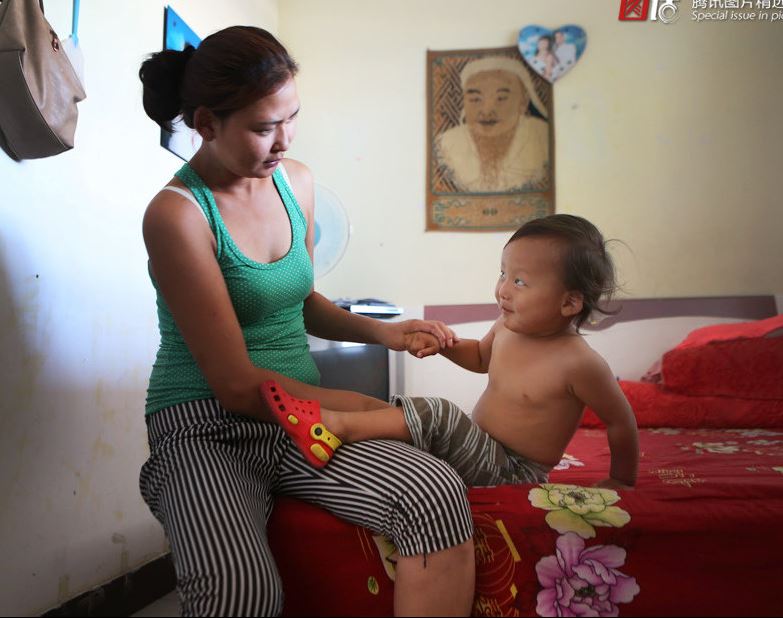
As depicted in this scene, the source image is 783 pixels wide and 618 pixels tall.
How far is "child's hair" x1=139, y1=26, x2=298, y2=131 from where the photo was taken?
4.13 feet

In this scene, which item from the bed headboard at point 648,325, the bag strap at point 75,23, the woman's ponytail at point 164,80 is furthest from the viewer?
the bed headboard at point 648,325

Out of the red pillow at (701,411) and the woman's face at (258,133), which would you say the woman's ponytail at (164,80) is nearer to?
the woman's face at (258,133)

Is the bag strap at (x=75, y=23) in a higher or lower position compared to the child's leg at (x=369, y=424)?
higher

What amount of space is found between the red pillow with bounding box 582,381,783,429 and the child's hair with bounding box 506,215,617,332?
1299 mm

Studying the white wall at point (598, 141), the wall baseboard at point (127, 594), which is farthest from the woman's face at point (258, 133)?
the white wall at point (598, 141)

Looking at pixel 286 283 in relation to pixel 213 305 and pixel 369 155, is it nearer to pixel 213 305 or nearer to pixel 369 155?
pixel 213 305

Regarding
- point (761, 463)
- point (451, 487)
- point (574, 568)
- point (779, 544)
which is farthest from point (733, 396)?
point (451, 487)

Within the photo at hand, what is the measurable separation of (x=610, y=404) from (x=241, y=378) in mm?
796

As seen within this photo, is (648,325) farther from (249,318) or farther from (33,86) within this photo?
(33,86)

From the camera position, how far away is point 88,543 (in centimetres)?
181

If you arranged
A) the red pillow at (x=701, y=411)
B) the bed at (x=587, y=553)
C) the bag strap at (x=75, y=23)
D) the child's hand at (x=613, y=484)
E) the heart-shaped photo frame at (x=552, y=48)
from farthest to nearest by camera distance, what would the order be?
the heart-shaped photo frame at (x=552, y=48) < the red pillow at (x=701, y=411) < the bag strap at (x=75, y=23) < the child's hand at (x=613, y=484) < the bed at (x=587, y=553)

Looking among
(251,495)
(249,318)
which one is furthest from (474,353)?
(251,495)

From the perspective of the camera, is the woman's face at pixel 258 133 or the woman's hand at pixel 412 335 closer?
the woman's face at pixel 258 133

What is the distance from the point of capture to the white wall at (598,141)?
3.26 m
